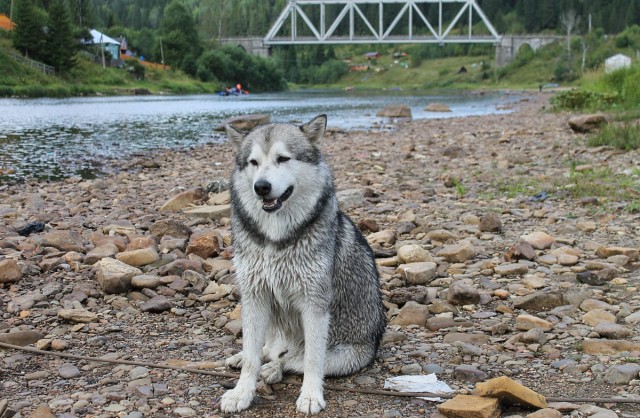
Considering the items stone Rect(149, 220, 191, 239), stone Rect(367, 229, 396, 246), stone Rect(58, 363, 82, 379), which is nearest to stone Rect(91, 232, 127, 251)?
stone Rect(149, 220, 191, 239)

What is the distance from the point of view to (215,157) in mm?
20078

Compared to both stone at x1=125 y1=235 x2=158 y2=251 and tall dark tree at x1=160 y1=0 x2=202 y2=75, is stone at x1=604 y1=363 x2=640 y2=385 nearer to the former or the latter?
stone at x1=125 y1=235 x2=158 y2=251

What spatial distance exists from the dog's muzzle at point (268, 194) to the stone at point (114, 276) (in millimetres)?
→ 2803

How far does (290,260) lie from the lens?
466cm

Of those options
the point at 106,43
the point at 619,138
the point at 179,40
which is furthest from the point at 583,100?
the point at 179,40

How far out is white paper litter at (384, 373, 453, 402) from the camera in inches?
182

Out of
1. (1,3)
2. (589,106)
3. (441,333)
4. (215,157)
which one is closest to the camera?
(441,333)

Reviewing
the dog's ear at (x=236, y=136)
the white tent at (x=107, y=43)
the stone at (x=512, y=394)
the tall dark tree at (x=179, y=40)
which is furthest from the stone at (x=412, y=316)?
the white tent at (x=107, y=43)

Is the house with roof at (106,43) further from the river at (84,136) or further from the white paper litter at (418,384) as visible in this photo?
the white paper litter at (418,384)

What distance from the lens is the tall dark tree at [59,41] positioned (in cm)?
7450

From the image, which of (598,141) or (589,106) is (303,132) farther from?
(589,106)

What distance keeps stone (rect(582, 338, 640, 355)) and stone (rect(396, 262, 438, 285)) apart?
2193mm

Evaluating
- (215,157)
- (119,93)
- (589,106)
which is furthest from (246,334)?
(119,93)

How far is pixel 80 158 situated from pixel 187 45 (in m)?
91.6
